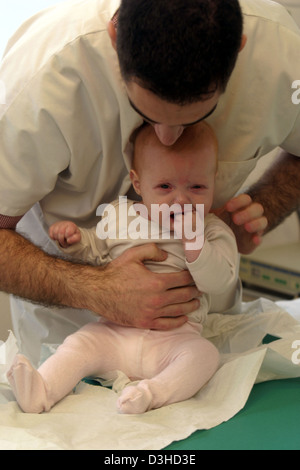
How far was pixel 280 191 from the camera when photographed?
1.76 meters

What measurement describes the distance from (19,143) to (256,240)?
64 centimetres

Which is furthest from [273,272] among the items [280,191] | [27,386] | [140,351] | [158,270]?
[27,386]

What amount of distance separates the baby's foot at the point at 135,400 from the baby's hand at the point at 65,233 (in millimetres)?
389

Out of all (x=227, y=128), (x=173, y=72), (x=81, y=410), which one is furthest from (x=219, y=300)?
(x=173, y=72)

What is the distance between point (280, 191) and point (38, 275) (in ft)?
2.41

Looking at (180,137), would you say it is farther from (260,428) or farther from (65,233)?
(260,428)

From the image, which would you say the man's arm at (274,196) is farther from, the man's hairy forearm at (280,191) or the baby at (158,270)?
the baby at (158,270)

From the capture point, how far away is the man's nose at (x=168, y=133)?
126cm

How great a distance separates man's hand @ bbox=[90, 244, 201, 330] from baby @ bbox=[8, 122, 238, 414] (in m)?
0.03

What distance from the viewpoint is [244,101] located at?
1515 mm

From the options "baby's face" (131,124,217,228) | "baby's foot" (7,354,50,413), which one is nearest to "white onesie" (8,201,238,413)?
"baby's foot" (7,354,50,413)

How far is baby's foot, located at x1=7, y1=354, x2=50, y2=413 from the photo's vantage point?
1.18 meters

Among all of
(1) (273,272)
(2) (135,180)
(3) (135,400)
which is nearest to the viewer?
(3) (135,400)

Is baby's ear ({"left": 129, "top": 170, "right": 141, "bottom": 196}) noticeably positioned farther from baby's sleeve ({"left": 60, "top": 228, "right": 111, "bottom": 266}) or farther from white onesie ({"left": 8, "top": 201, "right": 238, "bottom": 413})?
baby's sleeve ({"left": 60, "top": 228, "right": 111, "bottom": 266})
